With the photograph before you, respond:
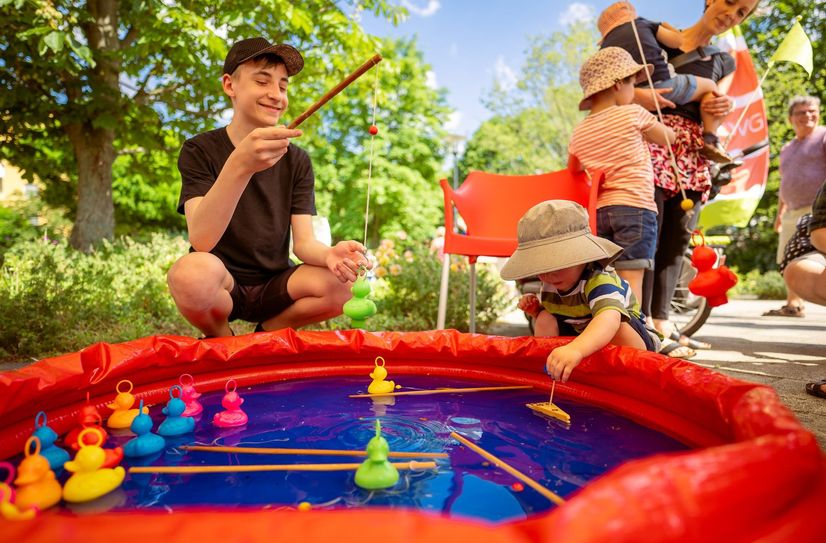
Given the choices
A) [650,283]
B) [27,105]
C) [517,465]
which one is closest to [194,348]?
[517,465]

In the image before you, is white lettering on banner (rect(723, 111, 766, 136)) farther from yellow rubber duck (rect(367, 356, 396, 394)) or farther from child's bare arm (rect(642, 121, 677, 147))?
yellow rubber duck (rect(367, 356, 396, 394))

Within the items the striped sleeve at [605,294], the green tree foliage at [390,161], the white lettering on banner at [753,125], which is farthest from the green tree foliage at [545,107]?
the striped sleeve at [605,294]

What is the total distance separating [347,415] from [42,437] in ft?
2.48

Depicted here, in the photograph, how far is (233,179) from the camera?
5.62ft

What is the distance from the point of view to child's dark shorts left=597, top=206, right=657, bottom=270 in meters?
2.42

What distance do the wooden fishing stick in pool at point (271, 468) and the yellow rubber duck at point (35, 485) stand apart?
17 cm

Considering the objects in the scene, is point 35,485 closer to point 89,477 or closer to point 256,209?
point 89,477

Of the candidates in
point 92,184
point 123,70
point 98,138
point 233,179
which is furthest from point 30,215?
point 233,179

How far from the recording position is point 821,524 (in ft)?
2.36

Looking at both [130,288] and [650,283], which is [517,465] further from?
[130,288]

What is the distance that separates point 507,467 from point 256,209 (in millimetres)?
1619

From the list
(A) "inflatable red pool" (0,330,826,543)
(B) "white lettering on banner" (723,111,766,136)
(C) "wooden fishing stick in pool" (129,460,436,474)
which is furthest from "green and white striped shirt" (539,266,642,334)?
(B) "white lettering on banner" (723,111,766,136)

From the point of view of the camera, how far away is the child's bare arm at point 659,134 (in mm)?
2502

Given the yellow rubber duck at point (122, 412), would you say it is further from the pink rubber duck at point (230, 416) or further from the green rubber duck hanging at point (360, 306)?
the green rubber duck hanging at point (360, 306)
